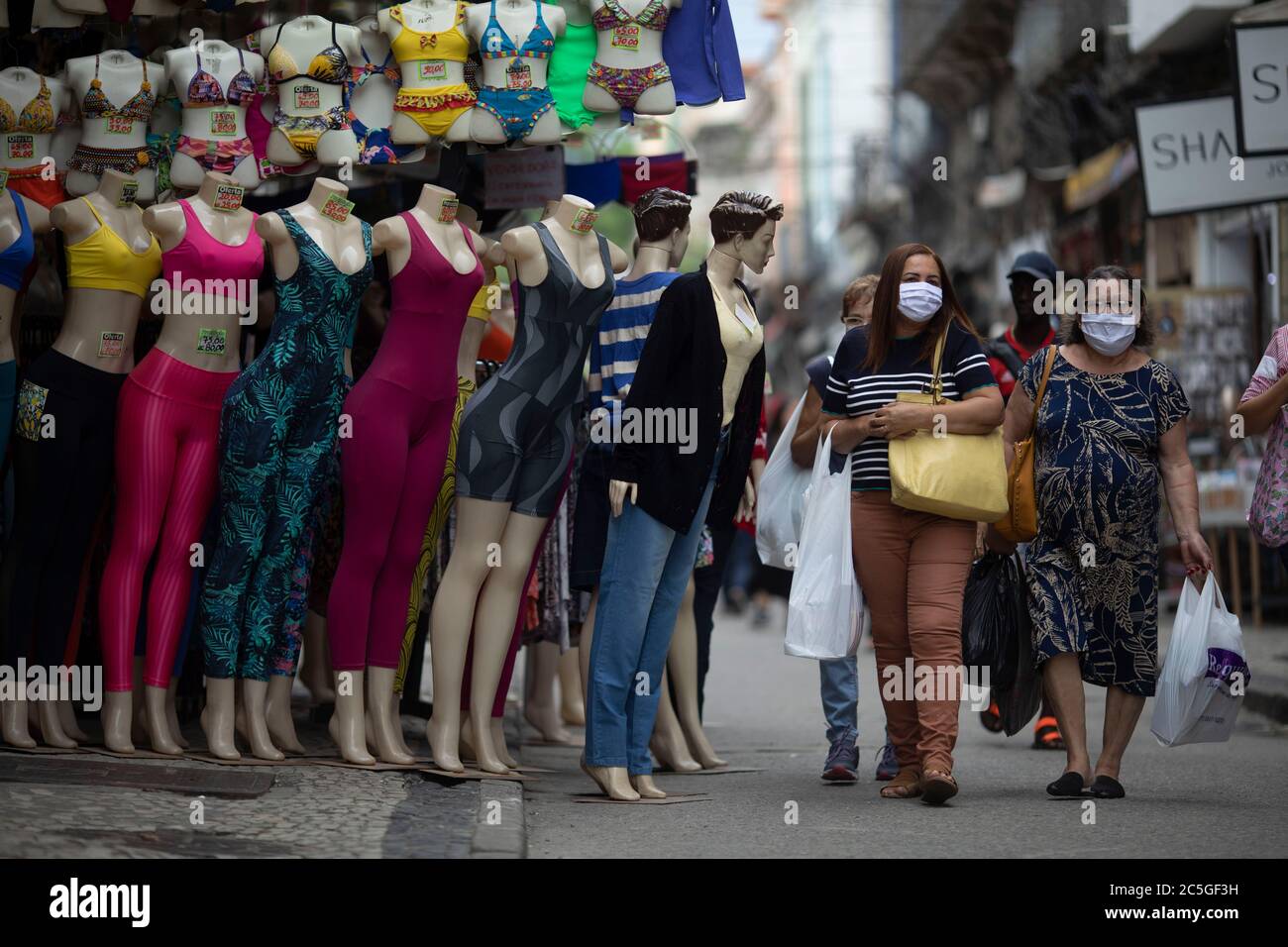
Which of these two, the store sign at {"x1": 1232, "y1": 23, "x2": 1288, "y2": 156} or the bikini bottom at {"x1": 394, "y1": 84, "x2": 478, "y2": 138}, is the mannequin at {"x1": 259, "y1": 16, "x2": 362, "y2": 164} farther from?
the store sign at {"x1": 1232, "y1": 23, "x2": 1288, "y2": 156}

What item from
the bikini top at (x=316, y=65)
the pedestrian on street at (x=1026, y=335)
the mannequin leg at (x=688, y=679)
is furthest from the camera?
the pedestrian on street at (x=1026, y=335)

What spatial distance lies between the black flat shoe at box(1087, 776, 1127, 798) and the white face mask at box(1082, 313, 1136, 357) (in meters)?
1.61

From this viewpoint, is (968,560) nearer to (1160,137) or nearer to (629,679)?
(629,679)

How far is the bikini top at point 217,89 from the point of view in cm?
816

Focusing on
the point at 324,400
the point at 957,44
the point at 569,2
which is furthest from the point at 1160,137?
the point at 957,44

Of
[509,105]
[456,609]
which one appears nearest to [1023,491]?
[456,609]

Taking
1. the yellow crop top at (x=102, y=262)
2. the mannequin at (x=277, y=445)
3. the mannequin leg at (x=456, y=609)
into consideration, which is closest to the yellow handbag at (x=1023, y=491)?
the mannequin leg at (x=456, y=609)

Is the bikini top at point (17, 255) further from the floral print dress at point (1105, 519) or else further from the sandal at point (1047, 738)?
the sandal at point (1047, 738)

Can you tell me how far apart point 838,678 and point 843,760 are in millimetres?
349

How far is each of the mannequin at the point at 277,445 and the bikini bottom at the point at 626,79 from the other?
1417 millimetres

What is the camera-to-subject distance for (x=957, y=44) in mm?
34406

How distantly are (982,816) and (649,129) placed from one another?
603cm

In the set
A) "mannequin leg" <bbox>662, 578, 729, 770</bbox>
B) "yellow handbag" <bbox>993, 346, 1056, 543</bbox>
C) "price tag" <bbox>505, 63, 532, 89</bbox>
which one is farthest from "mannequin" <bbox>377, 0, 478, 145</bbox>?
"yellow handbag" <bbox>993, 346, 1056, 543</bbox>

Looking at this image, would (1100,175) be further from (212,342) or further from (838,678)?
(212,342)
